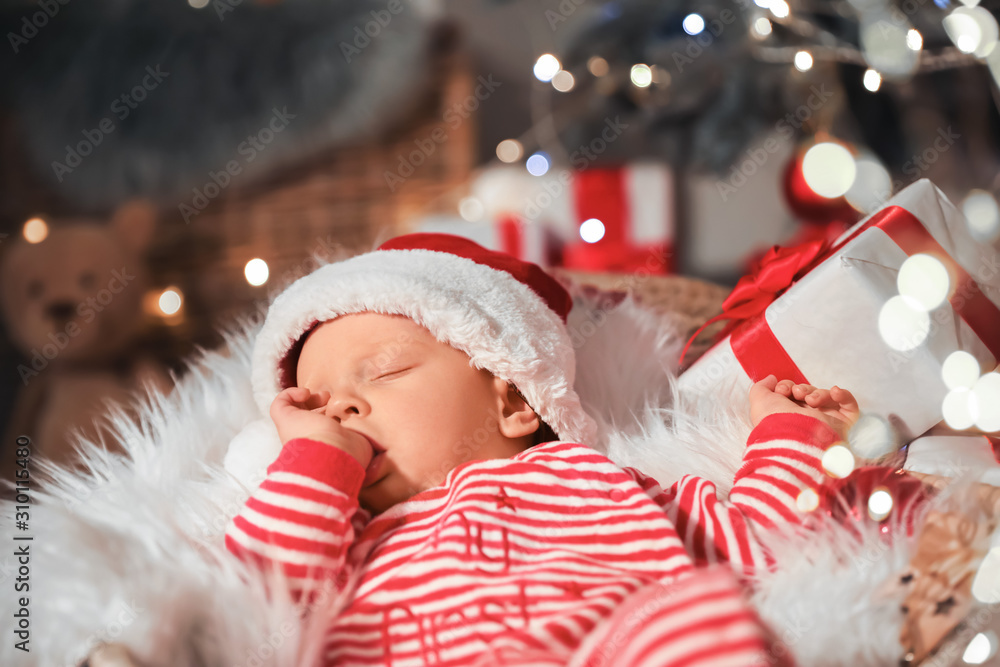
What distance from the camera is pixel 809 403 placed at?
81cm

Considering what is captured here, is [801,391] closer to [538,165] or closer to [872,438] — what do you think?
[872,438]

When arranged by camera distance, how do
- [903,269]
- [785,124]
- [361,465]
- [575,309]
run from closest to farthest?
[361,465] → [903,269] → [575,309] → [785,124]

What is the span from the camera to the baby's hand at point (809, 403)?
801 mm

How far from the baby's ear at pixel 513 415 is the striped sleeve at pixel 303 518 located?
0.19 metres

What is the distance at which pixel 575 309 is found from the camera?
1080 mm

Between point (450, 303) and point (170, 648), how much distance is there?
425 mm

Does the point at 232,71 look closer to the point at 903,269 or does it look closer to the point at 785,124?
the point at 785,124

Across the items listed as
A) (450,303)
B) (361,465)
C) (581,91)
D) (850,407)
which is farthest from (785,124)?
(361,465)

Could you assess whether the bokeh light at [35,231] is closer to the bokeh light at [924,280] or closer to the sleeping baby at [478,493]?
the sleeping baby at [478,493]

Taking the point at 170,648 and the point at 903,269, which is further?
the point at 903,269

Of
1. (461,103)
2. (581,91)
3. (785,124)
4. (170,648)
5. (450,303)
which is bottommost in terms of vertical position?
(170,648)
